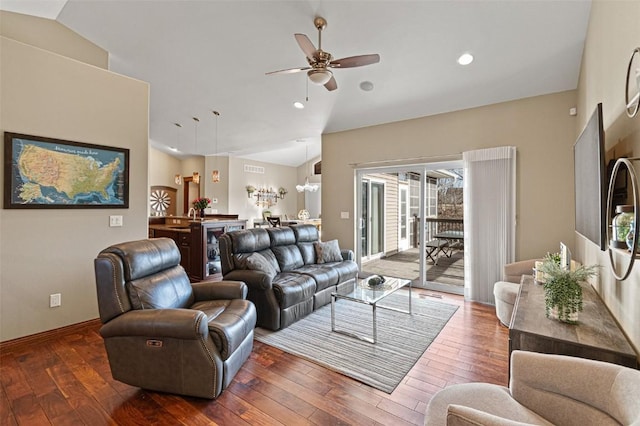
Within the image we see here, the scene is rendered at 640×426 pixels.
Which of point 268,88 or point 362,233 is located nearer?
point 268,88

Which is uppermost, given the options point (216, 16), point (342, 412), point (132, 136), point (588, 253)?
point (216, 16)

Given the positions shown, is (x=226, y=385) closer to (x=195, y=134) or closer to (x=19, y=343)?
(x=19, y=343)

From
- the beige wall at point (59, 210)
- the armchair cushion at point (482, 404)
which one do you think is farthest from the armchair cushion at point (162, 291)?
the armchair cushion at point (482, 404)

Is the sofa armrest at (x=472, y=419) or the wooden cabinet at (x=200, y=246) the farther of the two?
the wooden cabinet at (x=200, y=246)

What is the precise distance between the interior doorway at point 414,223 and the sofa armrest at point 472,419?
4.04 meters

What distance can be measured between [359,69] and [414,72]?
75 centimetres

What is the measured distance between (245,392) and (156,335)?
782mm

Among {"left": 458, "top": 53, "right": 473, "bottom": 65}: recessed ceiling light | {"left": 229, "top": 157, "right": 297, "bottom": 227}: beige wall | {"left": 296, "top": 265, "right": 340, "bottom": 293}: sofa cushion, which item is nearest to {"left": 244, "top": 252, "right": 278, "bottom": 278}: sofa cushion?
{"left": 296, "top": 265, "right": 340, "bottom": 293}: sofa cushion

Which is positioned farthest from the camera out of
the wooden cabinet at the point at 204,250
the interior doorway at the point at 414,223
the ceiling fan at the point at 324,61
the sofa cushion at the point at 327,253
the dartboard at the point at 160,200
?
the dartboard at the point at 160,200

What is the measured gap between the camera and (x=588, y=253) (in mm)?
2865

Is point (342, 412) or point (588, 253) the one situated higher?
Answer: point (588, 253)

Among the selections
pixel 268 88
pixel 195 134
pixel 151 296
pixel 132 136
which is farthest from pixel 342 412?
pixel 195 134

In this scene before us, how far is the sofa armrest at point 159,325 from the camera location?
200 centimetres

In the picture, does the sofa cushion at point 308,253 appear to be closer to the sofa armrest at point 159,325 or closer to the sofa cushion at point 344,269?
the sofa cushion at point 344,269
